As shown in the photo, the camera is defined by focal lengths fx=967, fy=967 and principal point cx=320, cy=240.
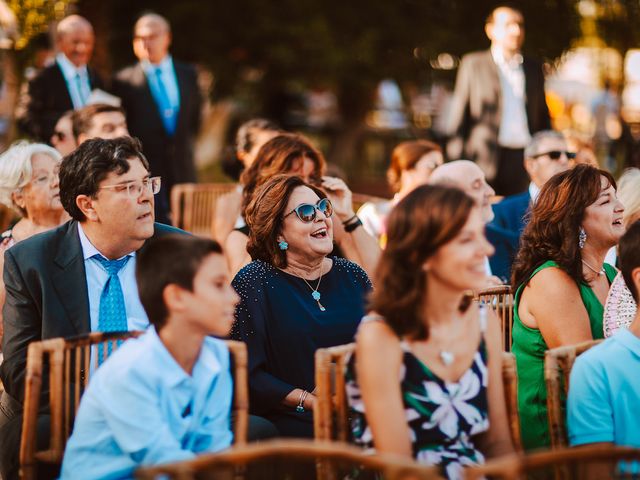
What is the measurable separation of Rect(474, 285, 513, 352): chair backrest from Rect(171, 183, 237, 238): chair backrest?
395 cm

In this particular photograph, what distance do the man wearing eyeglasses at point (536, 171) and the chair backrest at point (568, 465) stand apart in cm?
336

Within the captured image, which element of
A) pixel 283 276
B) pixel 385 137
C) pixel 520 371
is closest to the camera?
pixel 520 371

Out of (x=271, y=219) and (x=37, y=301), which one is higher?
(x=271, y=219)

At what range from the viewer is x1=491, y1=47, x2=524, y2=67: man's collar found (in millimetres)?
8711

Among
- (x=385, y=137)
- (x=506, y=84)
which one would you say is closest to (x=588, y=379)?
(x=506, y=84)

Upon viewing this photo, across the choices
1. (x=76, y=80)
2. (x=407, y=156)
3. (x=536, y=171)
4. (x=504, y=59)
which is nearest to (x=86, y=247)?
(x=407, y=156)

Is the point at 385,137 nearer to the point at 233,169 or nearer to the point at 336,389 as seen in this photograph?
the point at 233,169

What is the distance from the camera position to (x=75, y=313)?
11.7ft

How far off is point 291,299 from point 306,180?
4.53ft

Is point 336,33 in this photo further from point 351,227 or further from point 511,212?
point 351,227

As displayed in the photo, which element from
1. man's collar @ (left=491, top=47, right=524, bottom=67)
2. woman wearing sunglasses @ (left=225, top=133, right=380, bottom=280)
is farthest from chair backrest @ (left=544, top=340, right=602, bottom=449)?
man's collar @ (left=491, top=47, right=524, bottom=67)

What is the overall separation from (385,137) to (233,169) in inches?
471

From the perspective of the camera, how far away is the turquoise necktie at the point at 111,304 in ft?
12.1

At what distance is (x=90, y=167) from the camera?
3783mm
